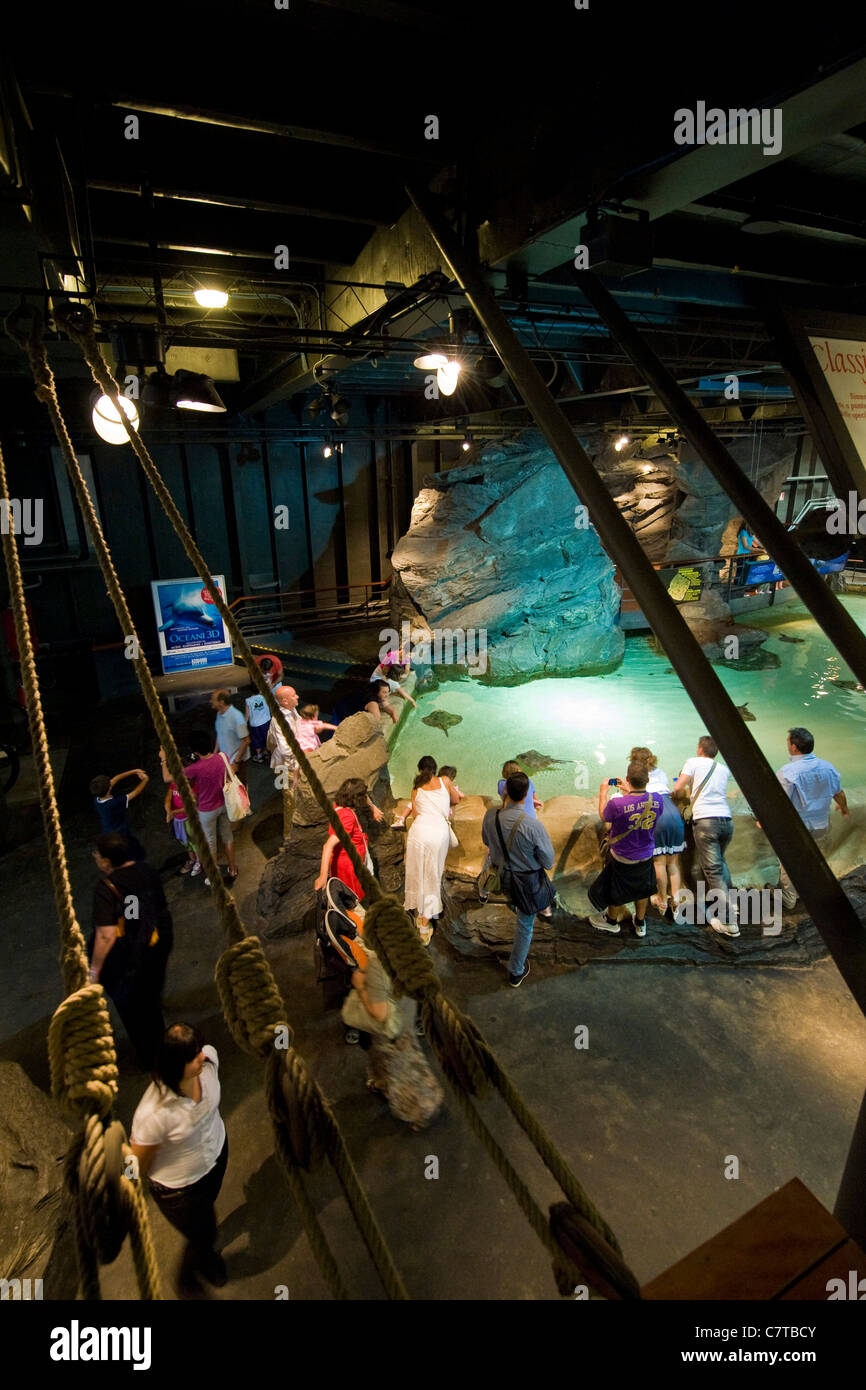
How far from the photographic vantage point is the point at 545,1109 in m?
4.15

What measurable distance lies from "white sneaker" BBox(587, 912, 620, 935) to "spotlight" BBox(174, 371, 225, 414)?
6061mm

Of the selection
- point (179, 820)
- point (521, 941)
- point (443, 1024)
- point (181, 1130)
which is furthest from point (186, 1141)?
point (179, 820)

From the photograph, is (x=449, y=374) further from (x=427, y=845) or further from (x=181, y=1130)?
(x=181, y=1130)

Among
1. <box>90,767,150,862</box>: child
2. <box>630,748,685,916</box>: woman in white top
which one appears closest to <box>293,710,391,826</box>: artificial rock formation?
<box>90,767,150,862</box>: child

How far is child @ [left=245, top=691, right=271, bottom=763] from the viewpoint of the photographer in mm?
8047

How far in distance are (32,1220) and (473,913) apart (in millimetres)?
3632

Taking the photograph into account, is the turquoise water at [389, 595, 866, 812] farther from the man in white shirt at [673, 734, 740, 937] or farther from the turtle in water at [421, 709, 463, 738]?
the man in white shirt at [673, 734, 740, 937]

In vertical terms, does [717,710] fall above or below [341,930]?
above

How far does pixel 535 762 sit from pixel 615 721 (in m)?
2.51

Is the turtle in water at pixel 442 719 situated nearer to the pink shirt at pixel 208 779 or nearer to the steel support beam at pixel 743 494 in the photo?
the pink shirt at pixel 208 779

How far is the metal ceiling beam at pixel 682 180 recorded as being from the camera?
2127 millimetres

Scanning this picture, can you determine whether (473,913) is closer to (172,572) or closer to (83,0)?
(83,0)

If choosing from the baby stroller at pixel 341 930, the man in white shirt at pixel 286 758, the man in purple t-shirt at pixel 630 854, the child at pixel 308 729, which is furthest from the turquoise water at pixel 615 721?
the baby stroller at pixel 341 930

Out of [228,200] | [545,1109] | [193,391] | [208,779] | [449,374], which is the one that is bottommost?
[545,1109]
